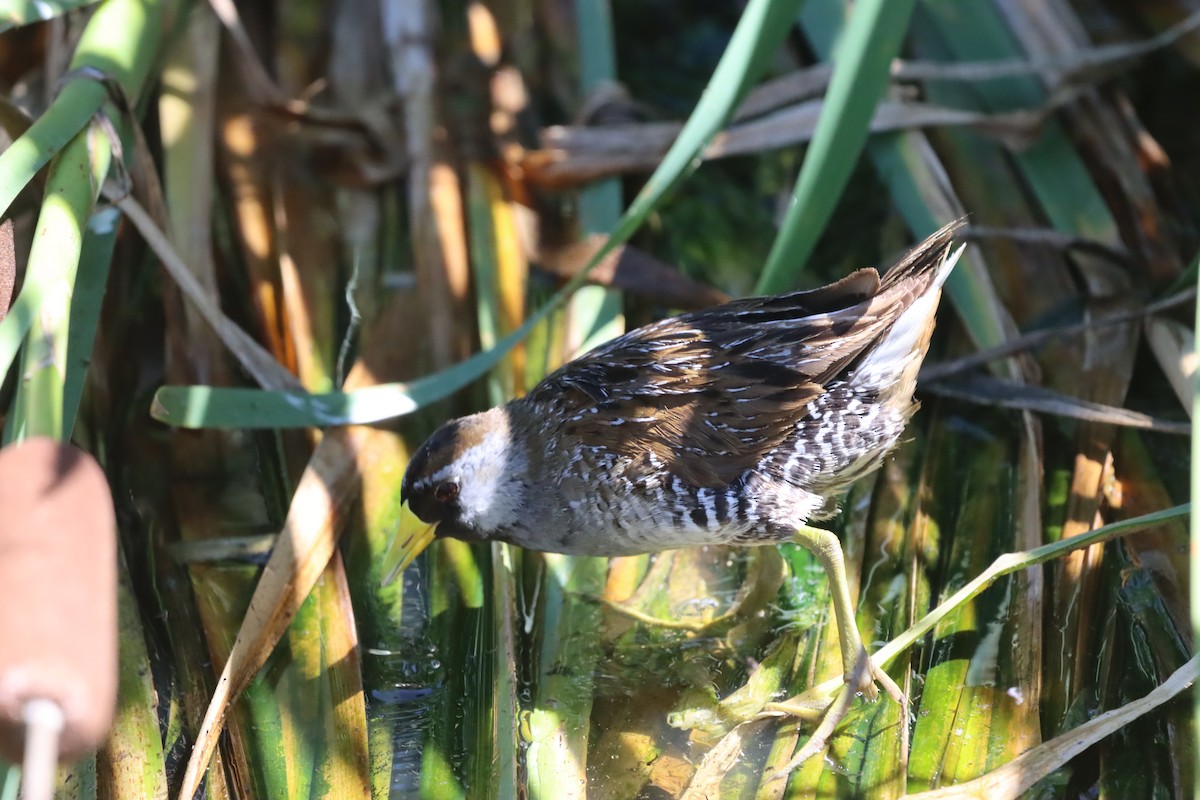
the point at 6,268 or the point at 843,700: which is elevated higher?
the point at 6,268

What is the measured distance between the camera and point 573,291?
312 cm

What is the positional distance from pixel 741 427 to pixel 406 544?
0.83 m

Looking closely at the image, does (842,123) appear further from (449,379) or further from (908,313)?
(449,379)

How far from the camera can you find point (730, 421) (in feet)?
7.91

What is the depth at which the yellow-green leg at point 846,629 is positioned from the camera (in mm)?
2354

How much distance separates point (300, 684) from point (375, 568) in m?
0.38

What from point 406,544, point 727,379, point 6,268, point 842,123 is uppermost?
point 842,123

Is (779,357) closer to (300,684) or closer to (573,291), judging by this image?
(573,291)

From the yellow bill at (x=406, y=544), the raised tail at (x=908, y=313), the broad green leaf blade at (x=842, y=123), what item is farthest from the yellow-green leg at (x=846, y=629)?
the yellow bill at (x=406, y=544)

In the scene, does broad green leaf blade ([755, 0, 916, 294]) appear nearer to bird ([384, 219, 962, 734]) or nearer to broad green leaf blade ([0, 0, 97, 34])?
bird ([384, 219, 962, 734])

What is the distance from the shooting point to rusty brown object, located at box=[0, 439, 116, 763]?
1.15 meters

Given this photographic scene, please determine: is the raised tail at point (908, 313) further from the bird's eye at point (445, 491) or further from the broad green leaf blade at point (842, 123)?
the bird's eye at point (445, 491)

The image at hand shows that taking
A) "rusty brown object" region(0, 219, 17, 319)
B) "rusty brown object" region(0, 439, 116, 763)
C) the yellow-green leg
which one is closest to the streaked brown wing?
the yellow-green leg

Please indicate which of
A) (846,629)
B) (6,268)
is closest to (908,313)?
(846,629)
